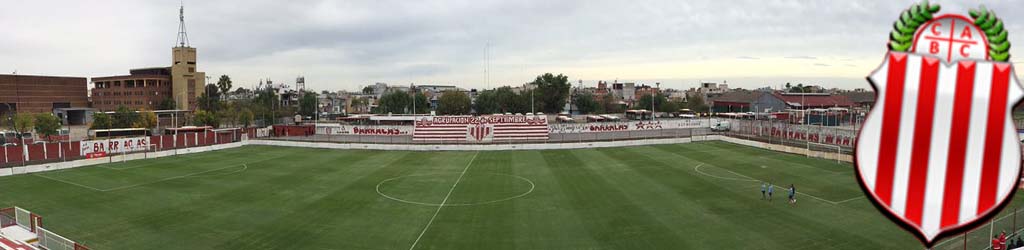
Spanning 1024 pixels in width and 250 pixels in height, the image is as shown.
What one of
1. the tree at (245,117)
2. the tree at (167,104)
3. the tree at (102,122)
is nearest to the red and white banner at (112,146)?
the tree at (102,122)

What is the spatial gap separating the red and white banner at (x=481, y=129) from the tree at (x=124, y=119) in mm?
47813

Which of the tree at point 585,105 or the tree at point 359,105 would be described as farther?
the tree at point 359,105

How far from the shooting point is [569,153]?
179ft

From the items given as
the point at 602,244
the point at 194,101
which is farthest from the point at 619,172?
the point at 194,101

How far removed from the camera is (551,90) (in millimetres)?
122562

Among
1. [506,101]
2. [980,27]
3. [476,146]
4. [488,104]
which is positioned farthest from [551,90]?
[980,27]

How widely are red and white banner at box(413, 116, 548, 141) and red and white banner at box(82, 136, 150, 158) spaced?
26.3 meters

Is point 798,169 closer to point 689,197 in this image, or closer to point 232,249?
point 689,197

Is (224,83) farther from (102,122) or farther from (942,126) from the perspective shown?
(942,126)

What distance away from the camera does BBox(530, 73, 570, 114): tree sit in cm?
12186

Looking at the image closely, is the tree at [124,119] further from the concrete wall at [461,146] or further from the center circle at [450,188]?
the center circle at [450,188]

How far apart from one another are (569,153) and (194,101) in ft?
325

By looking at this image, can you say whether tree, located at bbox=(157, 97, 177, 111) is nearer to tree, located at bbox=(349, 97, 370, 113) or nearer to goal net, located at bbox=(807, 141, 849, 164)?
tree, located at bbox=(349, 97, 370, 113)

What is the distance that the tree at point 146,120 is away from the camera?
83.3m
